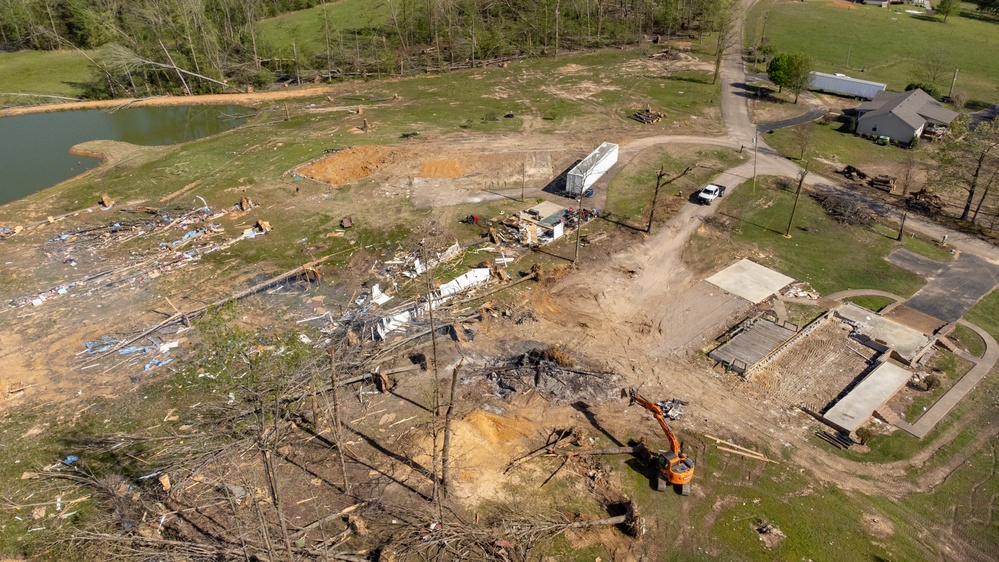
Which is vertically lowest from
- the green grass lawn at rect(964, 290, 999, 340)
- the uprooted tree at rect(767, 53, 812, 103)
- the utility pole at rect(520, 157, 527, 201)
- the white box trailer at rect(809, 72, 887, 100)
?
the green grass lawn at rect(964, 290, 999, 340)

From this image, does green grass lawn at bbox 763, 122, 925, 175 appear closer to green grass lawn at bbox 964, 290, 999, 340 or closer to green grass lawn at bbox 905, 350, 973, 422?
green grass lawn at bbox 964, 290, 999, 340

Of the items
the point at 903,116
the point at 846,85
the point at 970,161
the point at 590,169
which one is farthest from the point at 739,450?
the point at 846,85

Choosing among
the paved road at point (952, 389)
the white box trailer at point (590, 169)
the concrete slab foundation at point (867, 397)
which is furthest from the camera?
the white box trailer at point (590, 169)

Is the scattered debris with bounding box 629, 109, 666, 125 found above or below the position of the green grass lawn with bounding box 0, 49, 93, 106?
below

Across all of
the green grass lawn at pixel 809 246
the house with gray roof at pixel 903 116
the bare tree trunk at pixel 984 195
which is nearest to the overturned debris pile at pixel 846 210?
the green grass lawn at pixel 809 246

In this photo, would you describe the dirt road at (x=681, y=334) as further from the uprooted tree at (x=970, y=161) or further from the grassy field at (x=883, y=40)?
the grassy field at (x=883, y=40)

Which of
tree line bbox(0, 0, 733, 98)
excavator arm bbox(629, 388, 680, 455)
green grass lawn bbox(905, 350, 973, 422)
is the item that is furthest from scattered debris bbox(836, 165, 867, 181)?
tree line bbox(0, 0, 733, 98)

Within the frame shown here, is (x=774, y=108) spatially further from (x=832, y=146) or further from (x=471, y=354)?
(x=471, y=354)
